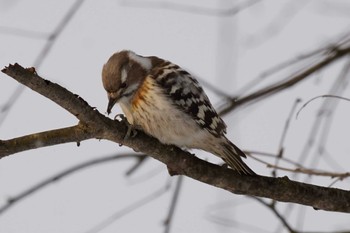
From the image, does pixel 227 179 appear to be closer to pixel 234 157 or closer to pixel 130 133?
pixel 234 157

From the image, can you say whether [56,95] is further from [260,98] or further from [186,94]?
[260,98]

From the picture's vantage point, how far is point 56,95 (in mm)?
3254

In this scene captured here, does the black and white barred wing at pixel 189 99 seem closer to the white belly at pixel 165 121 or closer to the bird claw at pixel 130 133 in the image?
the white belly at pixel 165 121

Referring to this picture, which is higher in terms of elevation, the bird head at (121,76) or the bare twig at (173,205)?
the bird head at (121,76)

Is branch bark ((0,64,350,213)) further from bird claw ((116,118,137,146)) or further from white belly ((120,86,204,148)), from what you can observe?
white belly ((120,86,204,148))

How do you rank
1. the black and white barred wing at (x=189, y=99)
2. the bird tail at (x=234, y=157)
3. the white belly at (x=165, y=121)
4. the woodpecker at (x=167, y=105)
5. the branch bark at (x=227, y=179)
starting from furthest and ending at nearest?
1. the black and white barred wing at (x=189, y=99)
2. the woodpecker at (x=167, y=105)
3. the white belly at (x=165, y=121)
4. the bird tail at (x=234, y=157)
5. the branch bark at (x=227, y=179)

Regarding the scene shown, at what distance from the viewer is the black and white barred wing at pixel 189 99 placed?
4.81m

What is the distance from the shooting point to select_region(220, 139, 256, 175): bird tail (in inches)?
160

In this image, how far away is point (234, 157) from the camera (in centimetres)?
442

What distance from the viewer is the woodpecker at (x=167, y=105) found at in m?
4.64

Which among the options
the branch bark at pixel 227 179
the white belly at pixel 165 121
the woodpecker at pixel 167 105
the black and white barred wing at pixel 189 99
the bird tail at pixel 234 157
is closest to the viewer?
the branch bark at pixel 227 179

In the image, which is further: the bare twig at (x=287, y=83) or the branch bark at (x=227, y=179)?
the bare twig at (x=287, y=83)

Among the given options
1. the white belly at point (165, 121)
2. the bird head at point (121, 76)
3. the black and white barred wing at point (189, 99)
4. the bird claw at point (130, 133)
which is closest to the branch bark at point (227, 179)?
the bird claw at point (130, 133)

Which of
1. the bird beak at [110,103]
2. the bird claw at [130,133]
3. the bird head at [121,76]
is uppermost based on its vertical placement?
the bird head at [121,76]
